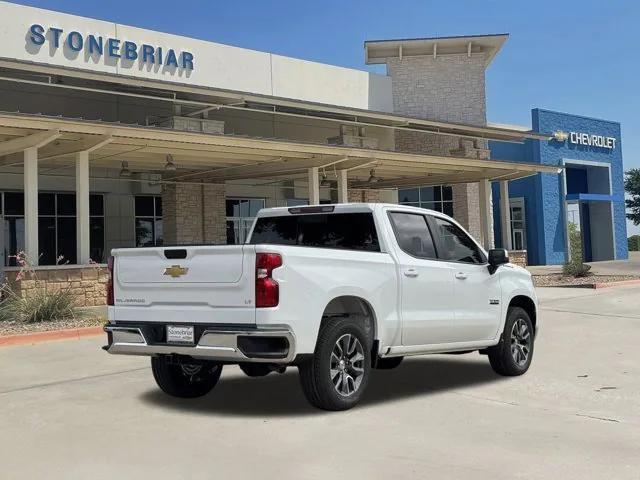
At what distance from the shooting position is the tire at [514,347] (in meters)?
8.39

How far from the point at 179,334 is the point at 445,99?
91.7 feet

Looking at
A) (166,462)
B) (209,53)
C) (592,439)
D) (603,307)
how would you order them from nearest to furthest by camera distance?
(166,462) → (592,439) → (603,307) → (209,53)

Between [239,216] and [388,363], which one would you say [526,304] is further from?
[239,216]

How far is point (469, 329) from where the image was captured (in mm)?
7918

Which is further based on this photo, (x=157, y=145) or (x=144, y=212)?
(x=144, y=212)

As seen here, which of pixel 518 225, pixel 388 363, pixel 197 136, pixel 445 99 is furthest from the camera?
pixel 518 225

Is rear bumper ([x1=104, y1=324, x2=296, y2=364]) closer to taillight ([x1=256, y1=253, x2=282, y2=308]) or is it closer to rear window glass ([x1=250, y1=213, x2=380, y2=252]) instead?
taillight ([x1=256, y1=253, x2=282, y2=308])

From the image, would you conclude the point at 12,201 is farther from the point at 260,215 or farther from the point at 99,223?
the point at 260,215

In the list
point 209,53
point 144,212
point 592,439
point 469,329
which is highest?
point 209,53

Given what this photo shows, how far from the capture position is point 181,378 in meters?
7.45

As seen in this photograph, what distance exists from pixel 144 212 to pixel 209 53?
237 inches

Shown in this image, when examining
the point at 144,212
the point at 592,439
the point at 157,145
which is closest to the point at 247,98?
the point at 157,145

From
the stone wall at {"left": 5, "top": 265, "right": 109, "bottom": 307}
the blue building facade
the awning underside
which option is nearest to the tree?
the blue building facade

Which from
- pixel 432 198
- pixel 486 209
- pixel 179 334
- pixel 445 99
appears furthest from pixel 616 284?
pixel 179 334
